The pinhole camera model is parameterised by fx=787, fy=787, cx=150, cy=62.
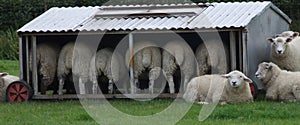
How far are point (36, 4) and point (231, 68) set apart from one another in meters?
15.9

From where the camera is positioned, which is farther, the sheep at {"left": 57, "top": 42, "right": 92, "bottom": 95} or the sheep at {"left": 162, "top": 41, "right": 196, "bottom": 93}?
the sheep at {"left": 57, "top": 42, "right": 92, "bottom": 95}

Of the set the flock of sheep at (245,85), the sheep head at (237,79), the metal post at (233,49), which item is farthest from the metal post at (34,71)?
the sheep head at (237,79)

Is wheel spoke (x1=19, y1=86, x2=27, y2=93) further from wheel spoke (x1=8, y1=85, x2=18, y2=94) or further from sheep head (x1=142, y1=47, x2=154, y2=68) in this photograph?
sheep head (x1=142, y1=47, x2=154, y2=68)

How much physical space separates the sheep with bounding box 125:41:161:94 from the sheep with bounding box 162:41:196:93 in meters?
0.15

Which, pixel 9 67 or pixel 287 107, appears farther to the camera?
pixel 9 67

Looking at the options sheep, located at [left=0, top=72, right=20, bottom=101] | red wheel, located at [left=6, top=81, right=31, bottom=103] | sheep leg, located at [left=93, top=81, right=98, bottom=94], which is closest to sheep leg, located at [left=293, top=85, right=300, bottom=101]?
sheep leg, located at [left=93, top=81, right=98, bottom=94]

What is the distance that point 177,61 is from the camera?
16312mm

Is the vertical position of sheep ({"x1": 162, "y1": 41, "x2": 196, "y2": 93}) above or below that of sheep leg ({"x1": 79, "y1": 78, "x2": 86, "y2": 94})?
above

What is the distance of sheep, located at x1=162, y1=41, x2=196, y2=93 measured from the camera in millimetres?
16328

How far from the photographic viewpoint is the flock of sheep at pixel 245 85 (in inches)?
574

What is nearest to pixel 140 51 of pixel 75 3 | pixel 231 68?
pixel 231 68

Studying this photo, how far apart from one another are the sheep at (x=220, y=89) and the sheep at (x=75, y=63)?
2374 mm

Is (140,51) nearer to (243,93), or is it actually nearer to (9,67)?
(243,93)

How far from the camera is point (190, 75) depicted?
16.5 metres
